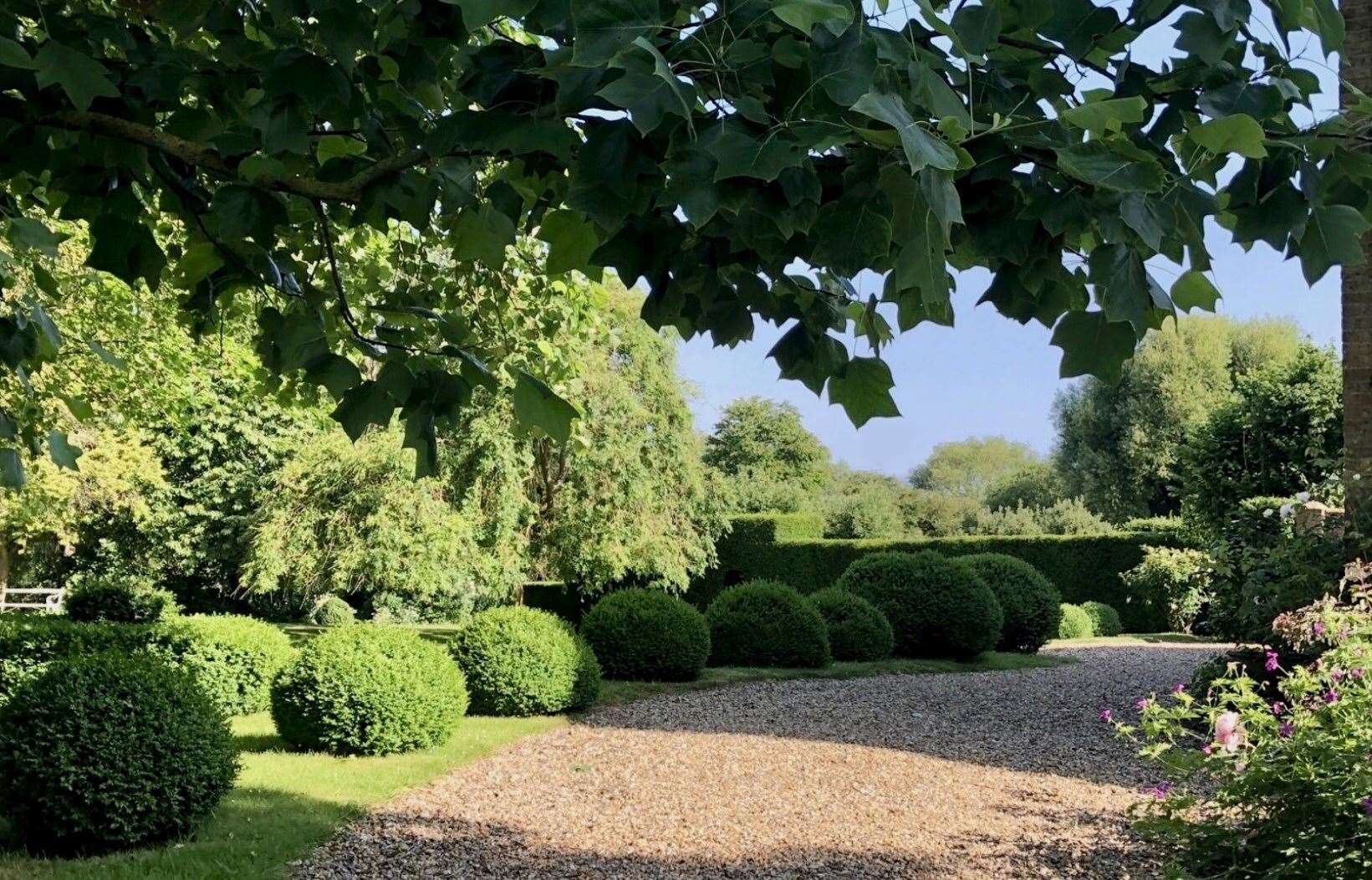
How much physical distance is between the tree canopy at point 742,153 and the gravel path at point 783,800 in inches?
136

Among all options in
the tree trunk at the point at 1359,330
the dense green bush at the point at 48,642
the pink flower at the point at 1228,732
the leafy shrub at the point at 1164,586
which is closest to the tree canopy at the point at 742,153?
the pink flower at the point at 1228,732

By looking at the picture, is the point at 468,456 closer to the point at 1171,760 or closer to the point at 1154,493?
Result: the point at 1171,760

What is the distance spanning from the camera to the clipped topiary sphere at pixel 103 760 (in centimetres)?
531

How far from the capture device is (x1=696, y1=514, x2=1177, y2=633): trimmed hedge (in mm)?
20469

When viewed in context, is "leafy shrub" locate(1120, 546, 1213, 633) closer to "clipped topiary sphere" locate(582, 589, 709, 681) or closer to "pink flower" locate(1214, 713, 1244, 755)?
"clipped topiary sphere" locate(582, 589, 709, 681)

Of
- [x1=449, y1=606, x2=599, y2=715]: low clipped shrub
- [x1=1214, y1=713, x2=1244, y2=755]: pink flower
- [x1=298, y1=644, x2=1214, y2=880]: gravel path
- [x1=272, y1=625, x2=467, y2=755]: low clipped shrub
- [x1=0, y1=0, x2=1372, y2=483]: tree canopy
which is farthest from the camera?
[x1=449, y1=606, x2=599, y2=715]: low clipped shrub

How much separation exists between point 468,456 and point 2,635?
6709 mm

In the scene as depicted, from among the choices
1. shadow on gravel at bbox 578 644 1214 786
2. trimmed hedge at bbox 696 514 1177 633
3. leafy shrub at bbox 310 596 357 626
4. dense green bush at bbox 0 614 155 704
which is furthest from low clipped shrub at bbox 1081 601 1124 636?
dense green bush at bbox 0 614 155 704

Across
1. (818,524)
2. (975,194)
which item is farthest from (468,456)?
Answer: (975,194)

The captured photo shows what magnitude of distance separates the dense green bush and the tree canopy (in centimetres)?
750

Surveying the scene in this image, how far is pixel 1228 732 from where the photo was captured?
13.8 feet

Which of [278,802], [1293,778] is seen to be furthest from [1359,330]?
[278,802]

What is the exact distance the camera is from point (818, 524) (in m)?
22.7

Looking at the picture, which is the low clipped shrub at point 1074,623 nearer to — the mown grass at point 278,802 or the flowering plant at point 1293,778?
the mown grass at point 278,802
